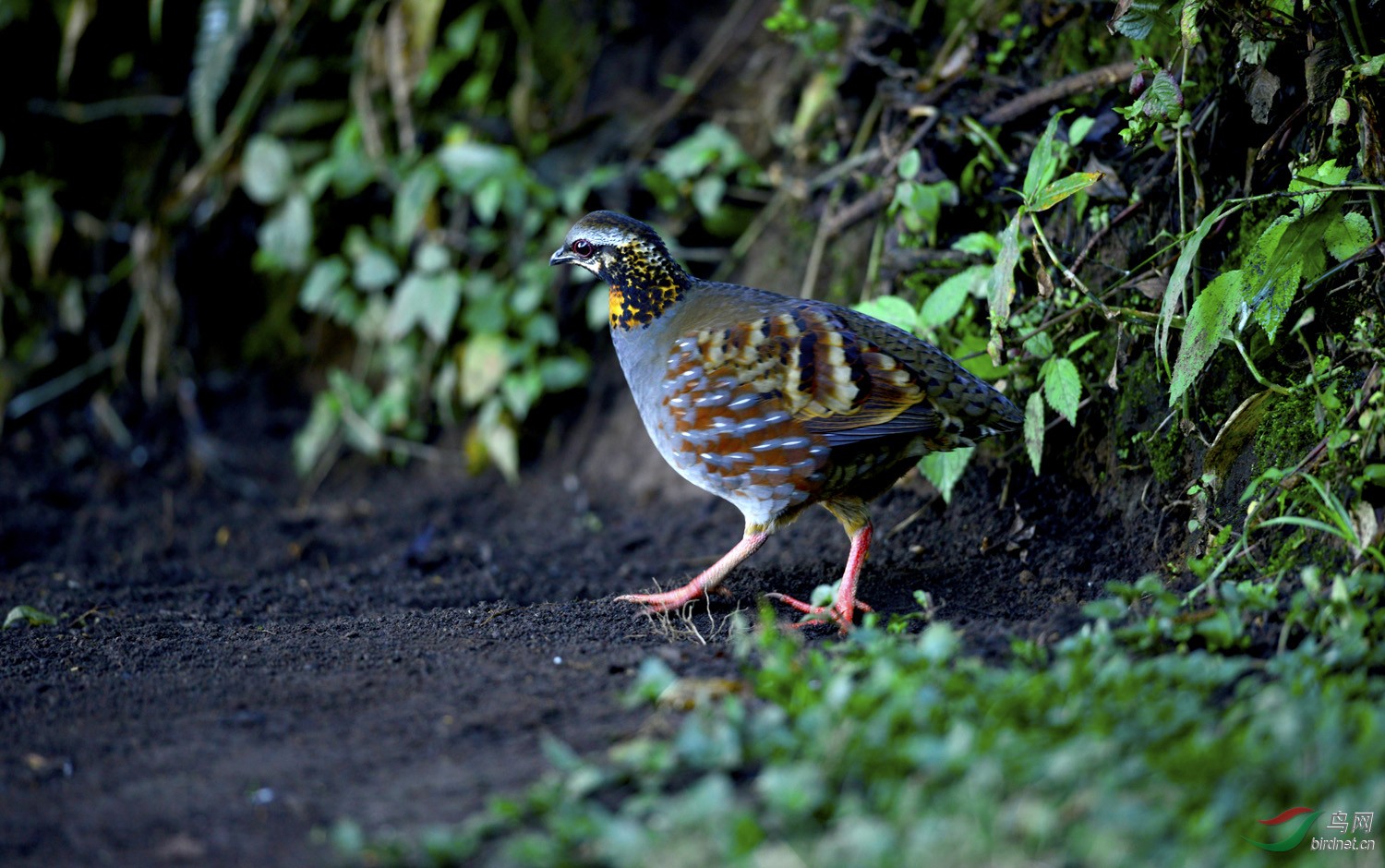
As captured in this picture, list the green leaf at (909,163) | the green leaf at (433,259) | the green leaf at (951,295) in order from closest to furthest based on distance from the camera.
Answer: the green leaf at (951,295) < the green leaf at (909,163) < the green leaf at (433,259)

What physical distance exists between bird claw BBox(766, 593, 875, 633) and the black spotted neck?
1.19m

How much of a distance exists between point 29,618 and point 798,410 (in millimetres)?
2781

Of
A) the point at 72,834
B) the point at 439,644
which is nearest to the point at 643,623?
the point at 439,644

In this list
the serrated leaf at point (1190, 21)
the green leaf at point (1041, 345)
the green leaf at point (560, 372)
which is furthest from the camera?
the green leaf at point (560, 372)

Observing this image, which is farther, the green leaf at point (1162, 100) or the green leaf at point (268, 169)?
the green leaf at point (268, 169)

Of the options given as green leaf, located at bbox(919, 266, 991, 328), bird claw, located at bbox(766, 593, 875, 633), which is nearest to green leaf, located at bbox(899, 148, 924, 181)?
green leaf, located at bbox(919, 266, 991, 328)

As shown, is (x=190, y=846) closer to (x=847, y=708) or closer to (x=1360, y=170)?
(x=847, y=708)

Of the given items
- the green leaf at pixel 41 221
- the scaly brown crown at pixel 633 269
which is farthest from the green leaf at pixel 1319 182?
the green leaf at pixel 41 221

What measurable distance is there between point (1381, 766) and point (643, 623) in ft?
7.07

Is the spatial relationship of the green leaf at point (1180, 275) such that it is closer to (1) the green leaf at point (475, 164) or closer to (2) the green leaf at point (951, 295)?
(2) the green leaf at point (951, 295)

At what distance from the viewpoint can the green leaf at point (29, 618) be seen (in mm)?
3922

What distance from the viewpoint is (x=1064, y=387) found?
3766 mm

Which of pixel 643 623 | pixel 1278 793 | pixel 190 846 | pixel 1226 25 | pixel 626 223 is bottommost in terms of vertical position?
pixel 643 623

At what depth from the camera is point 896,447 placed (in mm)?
3873
